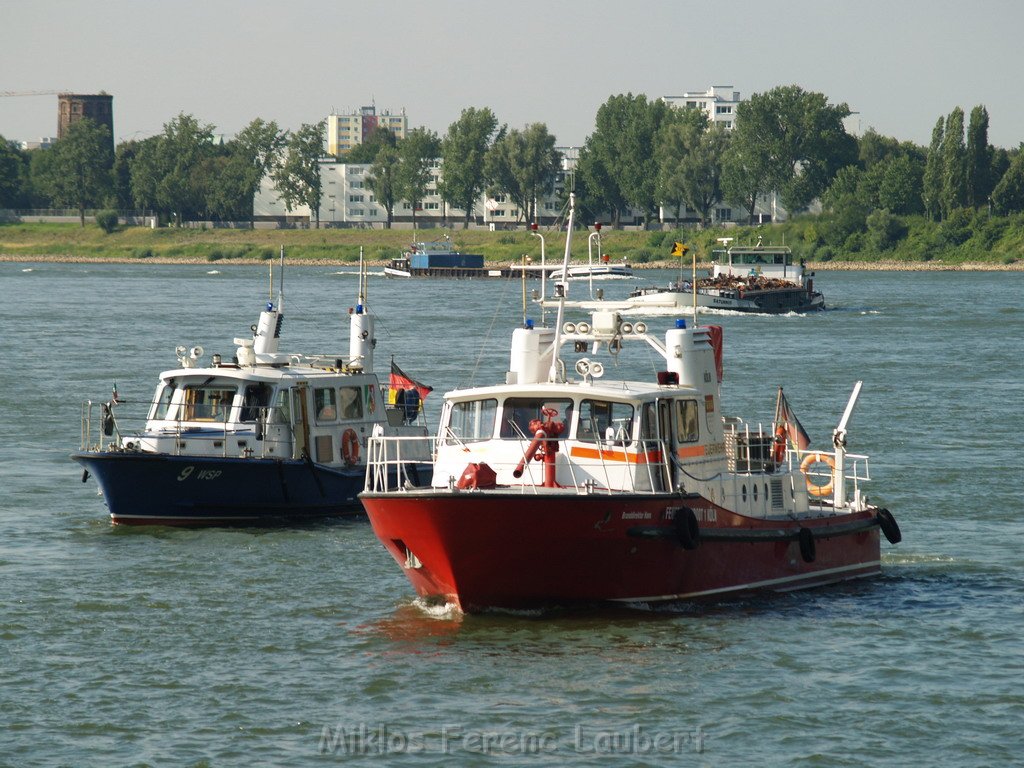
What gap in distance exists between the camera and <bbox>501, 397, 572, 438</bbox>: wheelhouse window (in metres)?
23.1

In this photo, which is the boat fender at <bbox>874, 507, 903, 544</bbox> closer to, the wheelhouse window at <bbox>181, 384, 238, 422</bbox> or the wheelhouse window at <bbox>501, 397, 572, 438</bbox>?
the wheelhouse window at <bbox>501, 397, 572, 438</bbox>

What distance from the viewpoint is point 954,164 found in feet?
532

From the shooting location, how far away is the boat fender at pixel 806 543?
24.7 m

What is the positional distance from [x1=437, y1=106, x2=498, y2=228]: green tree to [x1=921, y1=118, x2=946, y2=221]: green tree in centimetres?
5349

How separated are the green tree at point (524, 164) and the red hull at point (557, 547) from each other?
170m

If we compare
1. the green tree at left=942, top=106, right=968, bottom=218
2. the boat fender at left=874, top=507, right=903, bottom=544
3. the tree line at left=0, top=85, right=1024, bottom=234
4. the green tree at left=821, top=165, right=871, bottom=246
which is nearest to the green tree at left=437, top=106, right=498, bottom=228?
the tree line at left=0, top=85, right=1024, bottom=234

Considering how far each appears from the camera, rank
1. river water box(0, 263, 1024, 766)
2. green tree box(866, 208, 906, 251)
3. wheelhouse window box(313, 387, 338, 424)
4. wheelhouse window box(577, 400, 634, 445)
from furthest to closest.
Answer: green tree box(866, 208, 906, 251) < wheelhouse window box(313, 387, 338, 424) < wheelhouse window box(577, 400, 634, 445) < river water box(0, 263, 1024, 766)

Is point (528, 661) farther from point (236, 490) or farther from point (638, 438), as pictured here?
point (236, 490)

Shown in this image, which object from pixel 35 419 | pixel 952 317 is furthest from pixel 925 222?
pixel 35 419

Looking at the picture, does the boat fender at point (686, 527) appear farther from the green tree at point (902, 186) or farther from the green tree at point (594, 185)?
the green tree at point (594, 185)

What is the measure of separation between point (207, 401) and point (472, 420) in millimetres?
8984

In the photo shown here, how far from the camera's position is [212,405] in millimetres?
30828

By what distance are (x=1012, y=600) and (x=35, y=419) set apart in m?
29.4

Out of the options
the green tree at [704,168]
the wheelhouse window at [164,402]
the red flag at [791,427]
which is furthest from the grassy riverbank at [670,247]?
the red flag at [791,427]
